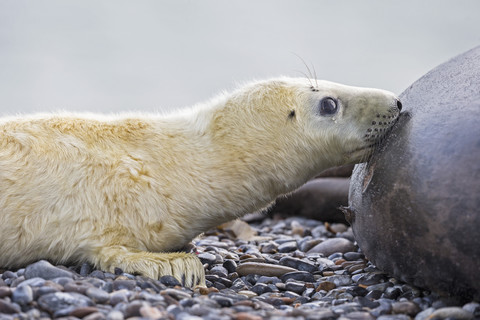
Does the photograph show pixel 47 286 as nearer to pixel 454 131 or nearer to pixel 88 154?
pixel 88 154

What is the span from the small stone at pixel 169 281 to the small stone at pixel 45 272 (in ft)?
1.53

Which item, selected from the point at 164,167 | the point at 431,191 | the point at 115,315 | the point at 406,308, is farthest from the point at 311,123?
the point at 115,315

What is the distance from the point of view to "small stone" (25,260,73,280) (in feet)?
10.5

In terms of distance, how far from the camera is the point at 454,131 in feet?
10.1

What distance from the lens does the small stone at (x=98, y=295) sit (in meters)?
2.80

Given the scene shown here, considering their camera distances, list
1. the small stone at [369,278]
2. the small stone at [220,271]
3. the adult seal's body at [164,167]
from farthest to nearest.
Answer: the small stone at [220,271]
the small stone at [369,278]
the adult seal's body at [164,167]

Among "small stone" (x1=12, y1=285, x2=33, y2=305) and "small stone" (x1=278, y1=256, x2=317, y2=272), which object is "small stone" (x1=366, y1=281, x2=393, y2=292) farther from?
"small stone" (x1=12, y1=285, x2=33, y2=305)

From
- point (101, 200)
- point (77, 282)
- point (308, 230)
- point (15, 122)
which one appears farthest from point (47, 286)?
point (308, 230)

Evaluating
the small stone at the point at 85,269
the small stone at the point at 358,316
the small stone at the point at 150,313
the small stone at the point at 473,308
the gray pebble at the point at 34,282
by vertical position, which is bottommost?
the small stone at the point at 473,308

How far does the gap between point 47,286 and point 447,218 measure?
1.80 meters

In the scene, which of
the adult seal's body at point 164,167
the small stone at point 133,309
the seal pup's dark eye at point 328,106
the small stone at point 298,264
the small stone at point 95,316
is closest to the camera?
the small stone at point 95,316

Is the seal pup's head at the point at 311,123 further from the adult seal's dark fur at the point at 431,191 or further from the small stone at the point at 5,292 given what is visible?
the small stone at the point at 5,292

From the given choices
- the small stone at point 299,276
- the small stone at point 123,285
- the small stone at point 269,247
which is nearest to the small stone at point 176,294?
the small stone at point 123,285

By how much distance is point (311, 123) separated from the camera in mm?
3844
